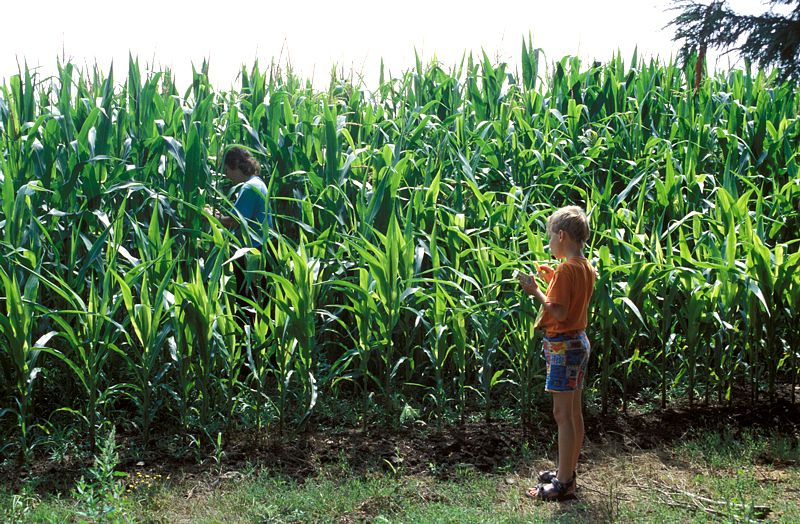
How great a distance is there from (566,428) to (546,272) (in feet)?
2.68

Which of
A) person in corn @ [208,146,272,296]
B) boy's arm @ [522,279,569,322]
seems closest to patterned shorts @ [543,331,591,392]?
boy's arm @ [522,279,569,322]

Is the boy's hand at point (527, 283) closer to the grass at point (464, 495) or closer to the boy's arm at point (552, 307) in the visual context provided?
the boy's arm at point (552, 307)

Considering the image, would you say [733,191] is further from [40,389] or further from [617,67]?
[40,389]

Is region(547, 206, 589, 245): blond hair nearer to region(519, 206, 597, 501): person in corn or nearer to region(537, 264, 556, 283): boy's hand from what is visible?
region(519, 206, 597, 501): person in corn

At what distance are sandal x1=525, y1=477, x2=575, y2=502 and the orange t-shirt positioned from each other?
2.03 feet

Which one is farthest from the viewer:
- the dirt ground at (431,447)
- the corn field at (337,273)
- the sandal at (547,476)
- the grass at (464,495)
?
the corn field at (337,273)

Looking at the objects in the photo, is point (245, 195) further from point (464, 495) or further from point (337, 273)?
point (464, 495)

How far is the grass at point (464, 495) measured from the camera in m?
3.02

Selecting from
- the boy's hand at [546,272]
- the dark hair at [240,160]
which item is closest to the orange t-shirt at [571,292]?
the boy's hand at [546,272]

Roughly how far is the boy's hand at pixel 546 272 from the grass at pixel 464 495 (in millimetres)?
847

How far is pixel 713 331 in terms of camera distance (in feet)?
14.6

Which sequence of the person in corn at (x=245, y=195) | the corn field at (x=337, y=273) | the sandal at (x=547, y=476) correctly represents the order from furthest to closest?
the person in corn at (x=245, y=195), the corn field at (x=337, y=273), the sandal at (x=547, y=476)

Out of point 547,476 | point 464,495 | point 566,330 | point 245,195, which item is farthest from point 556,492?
point 245,195

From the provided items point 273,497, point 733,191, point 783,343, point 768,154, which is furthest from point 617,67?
point 273,497
